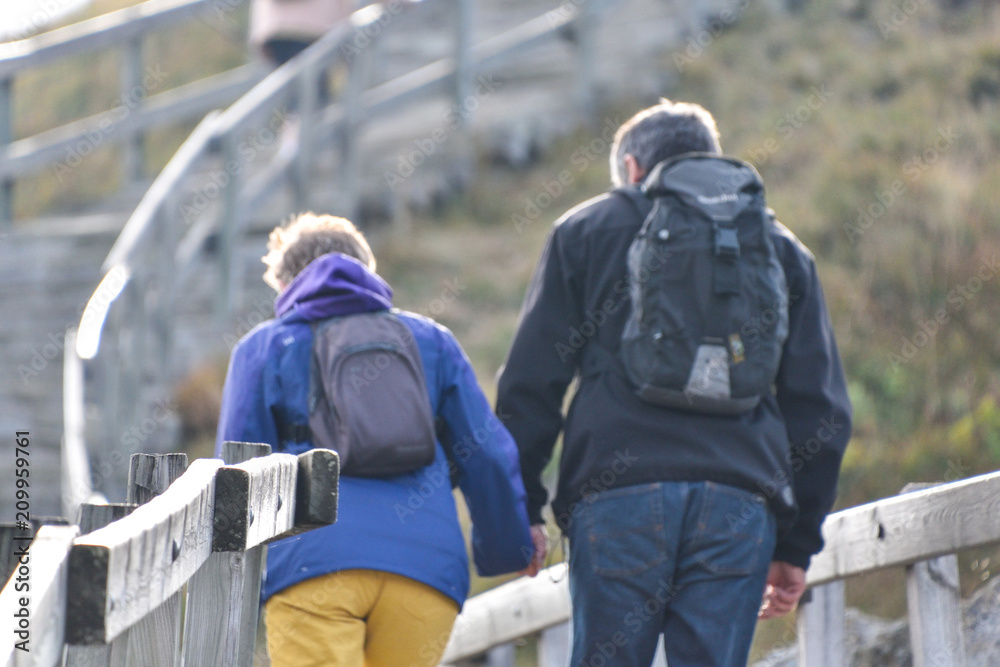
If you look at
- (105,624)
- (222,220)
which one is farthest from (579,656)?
(222,220)

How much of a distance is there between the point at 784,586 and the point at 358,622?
44.1 inches

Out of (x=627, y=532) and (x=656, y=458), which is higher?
(x=656, y=458)

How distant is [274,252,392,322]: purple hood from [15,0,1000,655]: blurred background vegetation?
2.17 m

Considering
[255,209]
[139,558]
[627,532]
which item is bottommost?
[627,532]

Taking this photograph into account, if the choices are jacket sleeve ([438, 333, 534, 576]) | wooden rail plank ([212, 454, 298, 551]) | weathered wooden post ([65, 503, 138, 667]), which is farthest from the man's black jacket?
weathered wooden post ([65, 503, 138, 667])

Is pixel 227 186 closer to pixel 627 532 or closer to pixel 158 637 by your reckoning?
pixel 627 532

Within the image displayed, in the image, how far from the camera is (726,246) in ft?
9.40

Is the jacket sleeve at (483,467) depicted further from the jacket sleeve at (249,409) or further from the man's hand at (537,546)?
the jacket sleeve at (249,409)

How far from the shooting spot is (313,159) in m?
8.55

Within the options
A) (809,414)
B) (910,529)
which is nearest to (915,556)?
(910,529)

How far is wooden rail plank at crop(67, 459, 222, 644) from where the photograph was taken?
53.3 inches

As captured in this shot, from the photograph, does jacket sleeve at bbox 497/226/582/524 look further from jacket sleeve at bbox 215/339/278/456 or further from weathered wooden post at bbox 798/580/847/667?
weathered wooden post at bbox 798/580/847/667

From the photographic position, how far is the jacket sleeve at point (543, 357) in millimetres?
3117

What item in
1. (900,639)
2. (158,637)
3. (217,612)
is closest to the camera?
(158,637)
